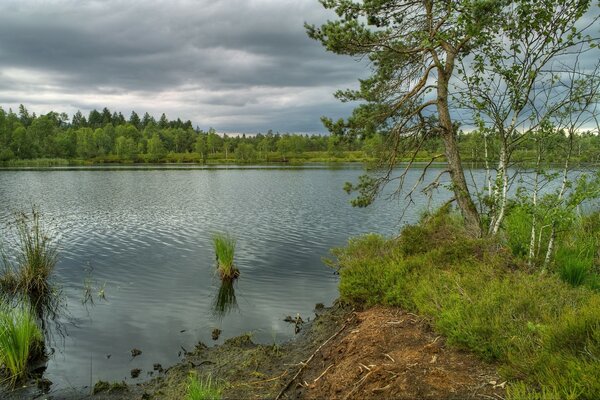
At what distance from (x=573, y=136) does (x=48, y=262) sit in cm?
1487

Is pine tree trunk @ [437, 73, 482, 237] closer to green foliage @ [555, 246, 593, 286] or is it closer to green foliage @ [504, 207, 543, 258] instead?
green foliage @ [504, 207, 543, 258]

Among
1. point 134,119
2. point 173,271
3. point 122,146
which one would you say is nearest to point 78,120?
point 134,119

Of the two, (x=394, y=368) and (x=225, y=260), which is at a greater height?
(x=394, y=368)

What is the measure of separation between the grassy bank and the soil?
0.30 m

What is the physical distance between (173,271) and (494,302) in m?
12.3

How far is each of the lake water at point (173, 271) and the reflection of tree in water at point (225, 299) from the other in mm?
88

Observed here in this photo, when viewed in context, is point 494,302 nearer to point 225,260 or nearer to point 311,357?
point 311,357

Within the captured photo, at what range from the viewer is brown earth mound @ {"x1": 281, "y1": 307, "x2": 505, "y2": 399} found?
4.87 m

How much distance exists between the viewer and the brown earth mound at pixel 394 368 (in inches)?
192

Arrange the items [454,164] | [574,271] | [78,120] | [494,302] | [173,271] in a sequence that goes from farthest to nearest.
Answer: [78,120] < [173,271] < [454,164] < [574,271] < [494,302]

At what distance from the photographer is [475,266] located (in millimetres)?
8234

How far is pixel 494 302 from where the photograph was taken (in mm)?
5980

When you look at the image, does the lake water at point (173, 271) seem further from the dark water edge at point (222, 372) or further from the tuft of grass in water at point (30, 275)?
the tuft of grass in water at point (30, 275)

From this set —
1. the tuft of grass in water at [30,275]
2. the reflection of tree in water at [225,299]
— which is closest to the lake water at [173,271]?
the reflection of tree in water at [225,299]
